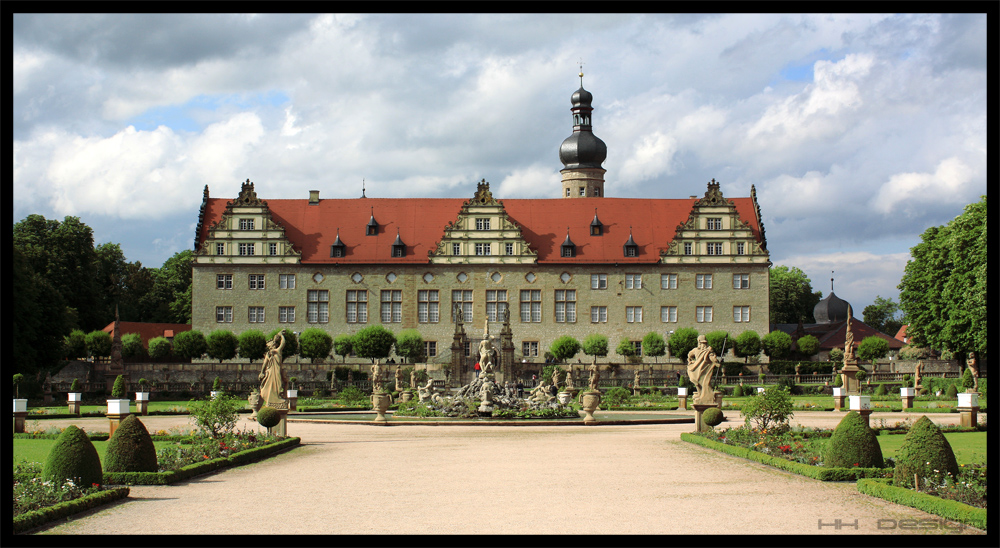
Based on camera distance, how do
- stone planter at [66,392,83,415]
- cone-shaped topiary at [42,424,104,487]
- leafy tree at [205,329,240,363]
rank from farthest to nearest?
1. leafy tree at [205,329,240,363]
2. stone planter at [66,392,83,415]
3. cone-shaped topiary at [42,424,104,487]

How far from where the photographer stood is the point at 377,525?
31.5 ft

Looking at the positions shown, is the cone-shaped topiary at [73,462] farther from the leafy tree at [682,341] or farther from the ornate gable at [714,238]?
the ornate gable at [714,238]

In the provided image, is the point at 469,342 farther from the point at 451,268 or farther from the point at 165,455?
the point at 165,455

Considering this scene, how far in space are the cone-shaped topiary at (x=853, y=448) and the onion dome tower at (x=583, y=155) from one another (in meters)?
55.8

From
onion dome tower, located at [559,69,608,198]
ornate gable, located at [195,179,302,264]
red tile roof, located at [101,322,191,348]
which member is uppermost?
onion dome tower, located at [559,69,608,198]

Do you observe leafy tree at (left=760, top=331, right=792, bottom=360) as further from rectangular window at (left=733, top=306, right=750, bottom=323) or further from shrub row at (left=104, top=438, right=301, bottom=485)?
shrub row at (left=104, top=438, right=301, bottom=485)

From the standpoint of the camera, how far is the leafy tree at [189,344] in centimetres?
5153

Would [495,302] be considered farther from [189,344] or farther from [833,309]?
[833,309]

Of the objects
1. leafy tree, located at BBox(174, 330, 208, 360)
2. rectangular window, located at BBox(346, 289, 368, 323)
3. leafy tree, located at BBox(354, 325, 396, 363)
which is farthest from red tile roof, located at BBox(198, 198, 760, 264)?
leafy tree, located at BBox(174, 330, 208, 360)

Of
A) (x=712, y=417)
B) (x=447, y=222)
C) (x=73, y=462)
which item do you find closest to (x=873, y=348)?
(x=447, y=222)

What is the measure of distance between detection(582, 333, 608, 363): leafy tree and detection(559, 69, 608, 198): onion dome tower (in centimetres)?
1698

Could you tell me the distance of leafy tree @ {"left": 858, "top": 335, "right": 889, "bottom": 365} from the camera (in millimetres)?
51688

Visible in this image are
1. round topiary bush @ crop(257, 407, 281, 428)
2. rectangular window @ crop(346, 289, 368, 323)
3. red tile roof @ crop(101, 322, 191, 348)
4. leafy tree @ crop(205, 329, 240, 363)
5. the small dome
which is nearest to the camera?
round topiary bush @ crop(257, 407, 281, 428)

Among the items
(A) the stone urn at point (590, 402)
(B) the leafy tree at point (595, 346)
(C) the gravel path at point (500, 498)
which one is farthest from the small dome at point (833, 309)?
(C) the gravel path at point (500, 498)
